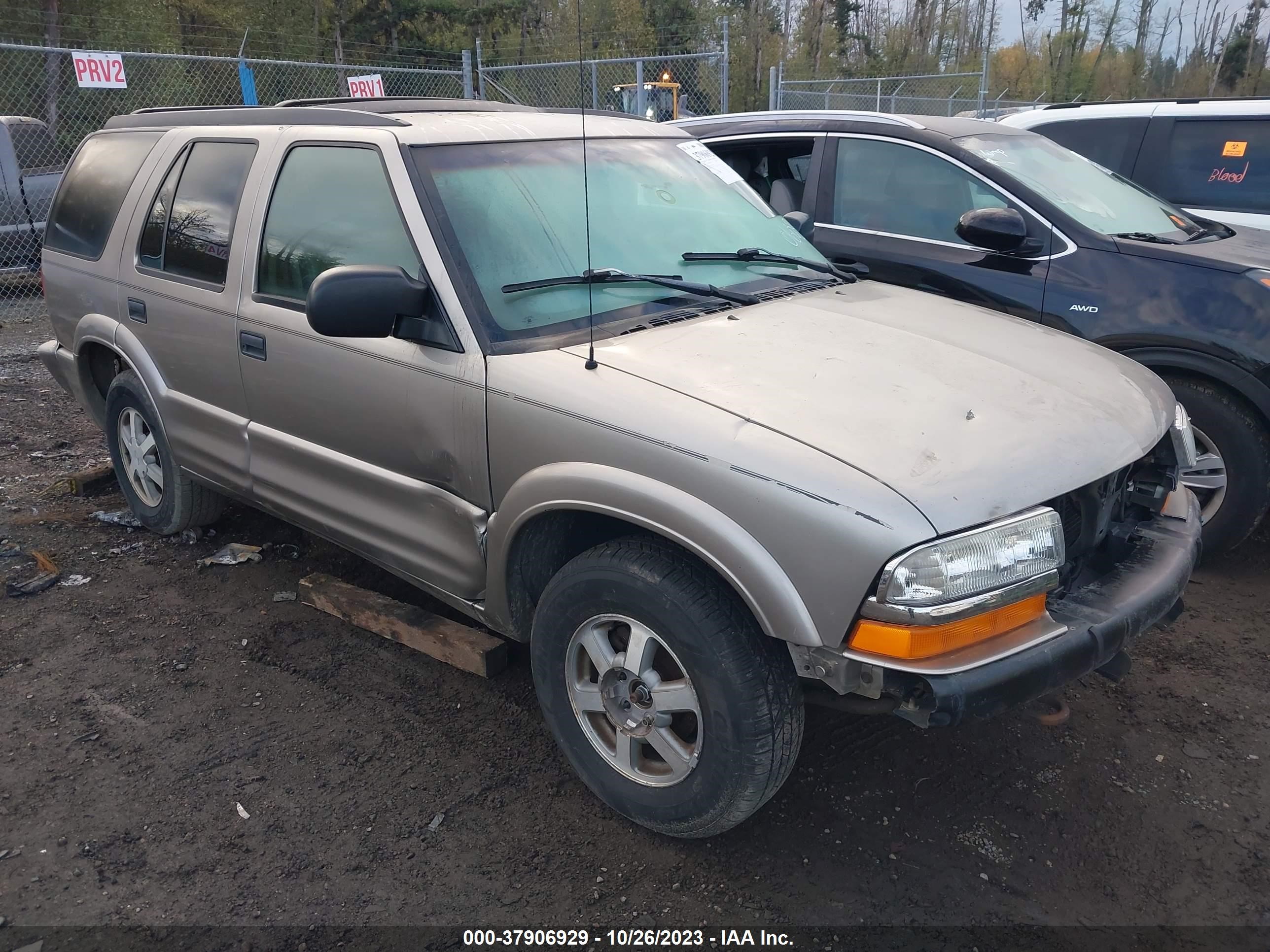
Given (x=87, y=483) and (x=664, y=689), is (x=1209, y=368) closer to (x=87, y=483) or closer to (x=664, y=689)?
(x=664, y=689)

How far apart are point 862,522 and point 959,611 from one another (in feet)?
1.02

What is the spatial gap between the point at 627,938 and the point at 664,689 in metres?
0.62

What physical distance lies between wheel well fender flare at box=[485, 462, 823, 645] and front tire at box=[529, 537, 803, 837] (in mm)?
92


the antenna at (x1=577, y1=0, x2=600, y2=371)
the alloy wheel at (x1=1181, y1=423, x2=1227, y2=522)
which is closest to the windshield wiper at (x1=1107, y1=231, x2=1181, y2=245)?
the alloy wheel at (x1=1181, y1=423, x2=1227, y2=522)

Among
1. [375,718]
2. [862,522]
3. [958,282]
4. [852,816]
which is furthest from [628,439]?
[958,282]

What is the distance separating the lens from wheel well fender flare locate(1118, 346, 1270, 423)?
13.5 ft

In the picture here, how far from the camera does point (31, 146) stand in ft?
38.3

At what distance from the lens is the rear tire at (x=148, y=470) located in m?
4.44

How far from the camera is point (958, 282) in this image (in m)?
4.88

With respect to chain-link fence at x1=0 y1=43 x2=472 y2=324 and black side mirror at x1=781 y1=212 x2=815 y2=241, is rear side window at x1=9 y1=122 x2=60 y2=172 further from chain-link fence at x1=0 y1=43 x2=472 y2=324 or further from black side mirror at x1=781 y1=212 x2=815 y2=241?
black side mirror at x1=781 y1=212 x2=815 y2=241

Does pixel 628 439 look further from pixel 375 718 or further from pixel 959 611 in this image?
pixel 375 718

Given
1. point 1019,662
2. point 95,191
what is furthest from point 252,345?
point 1019,662

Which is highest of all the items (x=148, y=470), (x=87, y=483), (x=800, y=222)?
(x=800, y=222)

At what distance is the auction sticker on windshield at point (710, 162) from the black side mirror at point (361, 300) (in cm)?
151
